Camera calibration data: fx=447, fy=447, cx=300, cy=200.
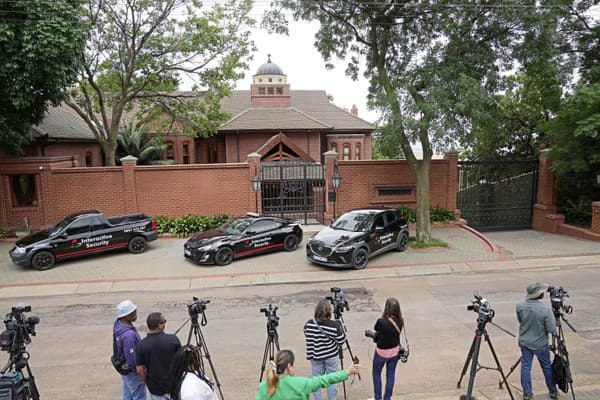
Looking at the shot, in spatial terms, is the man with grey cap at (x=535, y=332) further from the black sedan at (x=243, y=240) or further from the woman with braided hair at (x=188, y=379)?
the black sedan at (x=243, y=240)

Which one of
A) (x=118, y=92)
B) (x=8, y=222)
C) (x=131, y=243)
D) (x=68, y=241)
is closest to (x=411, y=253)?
(x=131, y=243)

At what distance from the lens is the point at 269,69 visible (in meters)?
37.3

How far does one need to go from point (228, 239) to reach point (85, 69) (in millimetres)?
12163

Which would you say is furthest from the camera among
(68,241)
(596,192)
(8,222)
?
(596,192)

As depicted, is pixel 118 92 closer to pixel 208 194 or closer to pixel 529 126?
pixel 208 194

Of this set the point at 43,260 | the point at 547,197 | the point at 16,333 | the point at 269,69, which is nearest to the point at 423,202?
the point at 547,197

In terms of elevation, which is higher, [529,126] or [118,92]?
[118,92]

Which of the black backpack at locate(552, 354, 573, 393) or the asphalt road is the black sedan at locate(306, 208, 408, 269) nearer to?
the asphalt road

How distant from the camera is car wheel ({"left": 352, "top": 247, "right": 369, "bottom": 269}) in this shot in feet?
43.8

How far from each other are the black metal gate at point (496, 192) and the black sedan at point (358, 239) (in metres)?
6.25

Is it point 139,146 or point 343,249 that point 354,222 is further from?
point 139,146

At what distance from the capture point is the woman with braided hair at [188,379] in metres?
4.04

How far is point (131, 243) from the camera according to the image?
15438 mm

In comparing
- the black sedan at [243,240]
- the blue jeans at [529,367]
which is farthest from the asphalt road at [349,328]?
the black sedan at [243,240]
